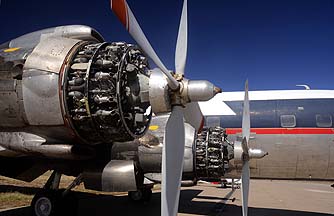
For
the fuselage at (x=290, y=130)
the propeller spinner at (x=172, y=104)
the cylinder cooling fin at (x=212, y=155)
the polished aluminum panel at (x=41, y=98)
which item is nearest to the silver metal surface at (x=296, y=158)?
the fuselage at (x=290, y=130)

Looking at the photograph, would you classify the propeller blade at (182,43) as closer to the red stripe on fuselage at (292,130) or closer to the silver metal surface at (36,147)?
the silver metal surface at (36,147)

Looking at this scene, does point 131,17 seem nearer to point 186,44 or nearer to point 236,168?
point 186,44

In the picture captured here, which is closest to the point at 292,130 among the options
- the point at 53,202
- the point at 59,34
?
the point at 53,202

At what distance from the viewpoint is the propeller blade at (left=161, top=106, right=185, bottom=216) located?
5.58 meters

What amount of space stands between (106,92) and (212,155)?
372cm

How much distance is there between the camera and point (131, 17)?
15.0ft

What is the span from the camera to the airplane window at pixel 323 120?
10750 mm

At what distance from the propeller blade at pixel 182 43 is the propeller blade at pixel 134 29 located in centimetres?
106

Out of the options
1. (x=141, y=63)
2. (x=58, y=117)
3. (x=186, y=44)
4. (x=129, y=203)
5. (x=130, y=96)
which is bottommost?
(x=129, y=203)

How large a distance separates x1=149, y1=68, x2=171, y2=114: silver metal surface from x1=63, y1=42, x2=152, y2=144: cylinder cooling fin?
0.52 meters

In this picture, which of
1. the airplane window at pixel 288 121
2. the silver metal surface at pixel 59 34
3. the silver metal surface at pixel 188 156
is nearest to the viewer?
the silver metal surface at pixel 59 34

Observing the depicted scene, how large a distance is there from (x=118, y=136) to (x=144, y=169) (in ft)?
6.40

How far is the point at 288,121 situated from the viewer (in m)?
11.1

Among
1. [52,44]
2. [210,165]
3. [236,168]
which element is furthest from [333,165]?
[52,44]
